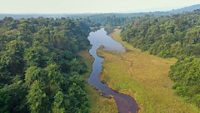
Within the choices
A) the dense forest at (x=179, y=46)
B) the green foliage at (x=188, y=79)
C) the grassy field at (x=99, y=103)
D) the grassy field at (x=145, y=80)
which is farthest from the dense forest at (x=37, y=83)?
the dense forest at (x=179, y=46)

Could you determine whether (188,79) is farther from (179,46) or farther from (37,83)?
(179,46)

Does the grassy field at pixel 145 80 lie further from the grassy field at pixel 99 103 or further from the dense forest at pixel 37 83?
the dense forest at pixel 37 83

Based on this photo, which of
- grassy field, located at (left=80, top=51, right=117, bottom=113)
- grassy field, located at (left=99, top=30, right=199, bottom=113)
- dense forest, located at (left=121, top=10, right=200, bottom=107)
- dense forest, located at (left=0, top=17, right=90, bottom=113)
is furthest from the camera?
dense forest, located at (left=121, top=10, right=200, bottom=107)

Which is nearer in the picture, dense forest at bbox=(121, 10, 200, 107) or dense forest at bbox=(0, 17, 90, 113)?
dense forest at bbox=(0, 17, 90, 113)

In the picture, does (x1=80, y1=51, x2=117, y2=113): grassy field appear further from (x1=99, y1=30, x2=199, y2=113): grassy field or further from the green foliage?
the green foliage

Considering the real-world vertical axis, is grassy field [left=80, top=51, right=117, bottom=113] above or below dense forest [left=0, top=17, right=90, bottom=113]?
below

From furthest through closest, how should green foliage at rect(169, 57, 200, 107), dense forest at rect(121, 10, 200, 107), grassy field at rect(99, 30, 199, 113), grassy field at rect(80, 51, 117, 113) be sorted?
dense forest at rect(121, 10, 200, 107) → green foliage at rect(169, 57, 200, 107) → grassy field at rect(99, 30, 199, 113) → grassy field at rect(80, 51, 117, 113)

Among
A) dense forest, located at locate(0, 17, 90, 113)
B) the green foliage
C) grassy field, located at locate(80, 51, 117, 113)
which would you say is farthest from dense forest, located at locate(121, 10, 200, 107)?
dense forest, located at locate(0, 17, 90, 113)
